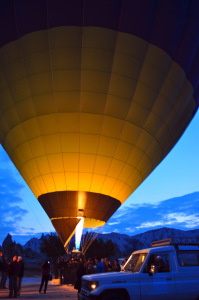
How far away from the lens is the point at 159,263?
7312mm

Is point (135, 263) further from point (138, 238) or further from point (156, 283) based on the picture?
point (138, 238)

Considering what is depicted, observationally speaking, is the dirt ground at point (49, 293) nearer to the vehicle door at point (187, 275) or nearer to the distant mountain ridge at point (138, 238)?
the vehicle door at point (187, 275)

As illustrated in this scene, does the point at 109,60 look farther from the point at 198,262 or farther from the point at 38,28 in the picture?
the point at 198,262

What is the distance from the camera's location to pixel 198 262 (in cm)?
744

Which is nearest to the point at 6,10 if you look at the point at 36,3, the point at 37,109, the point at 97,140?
the point at 36,3

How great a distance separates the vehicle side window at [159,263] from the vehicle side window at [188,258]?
265mm

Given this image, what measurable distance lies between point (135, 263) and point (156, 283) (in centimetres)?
71

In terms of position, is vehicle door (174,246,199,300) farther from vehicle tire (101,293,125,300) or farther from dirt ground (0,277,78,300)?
dirt ground (0,277,78,300)

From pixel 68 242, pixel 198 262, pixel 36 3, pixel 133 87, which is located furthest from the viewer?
pixel 68 242

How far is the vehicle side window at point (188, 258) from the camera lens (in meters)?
7.33

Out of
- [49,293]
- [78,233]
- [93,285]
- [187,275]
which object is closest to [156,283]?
[187,275]

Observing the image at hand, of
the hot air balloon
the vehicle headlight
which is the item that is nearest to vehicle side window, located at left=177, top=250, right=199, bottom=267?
the vehicle headlight

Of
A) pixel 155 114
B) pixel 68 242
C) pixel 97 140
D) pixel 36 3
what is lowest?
pixel 68 242

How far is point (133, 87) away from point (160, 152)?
400 cm
